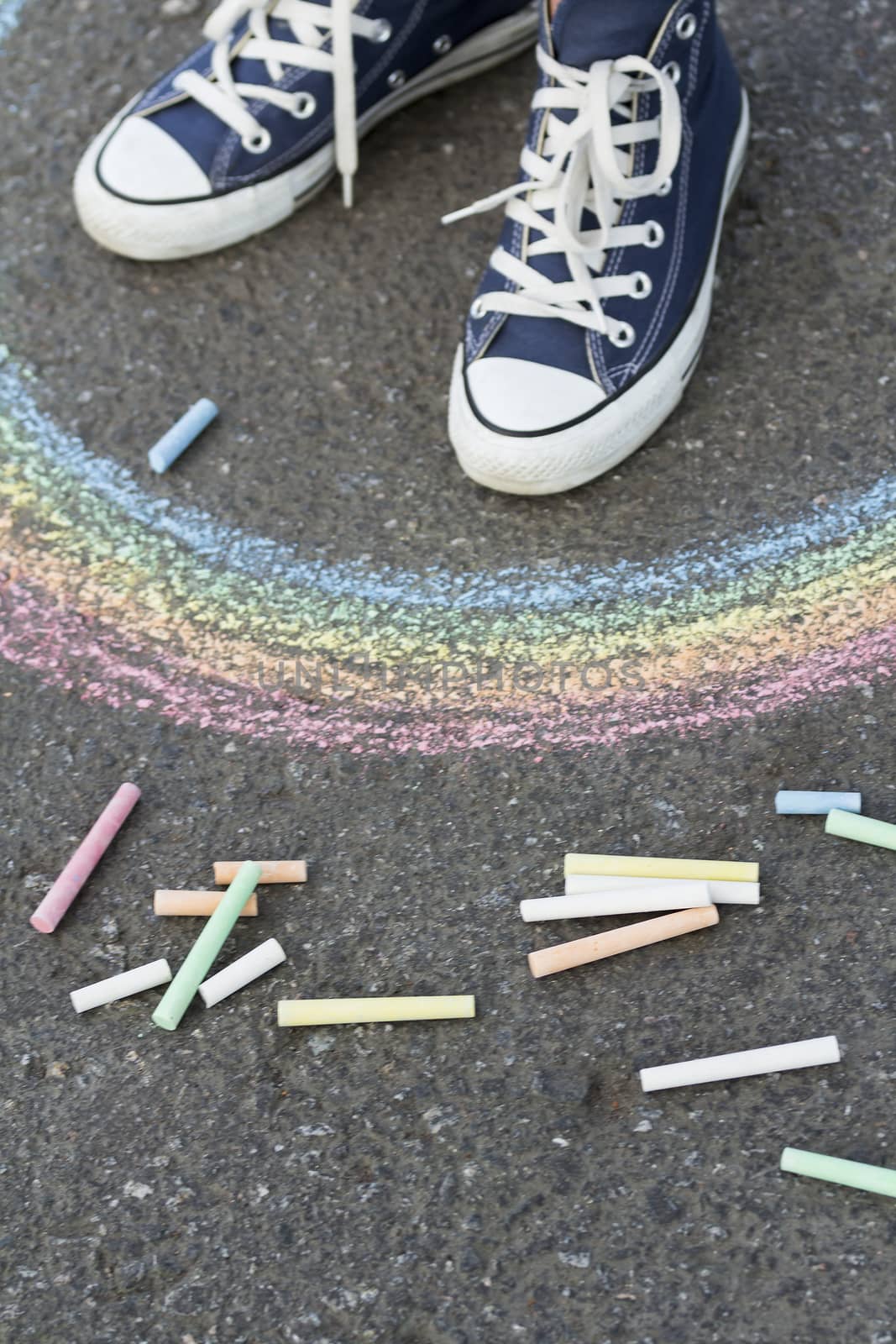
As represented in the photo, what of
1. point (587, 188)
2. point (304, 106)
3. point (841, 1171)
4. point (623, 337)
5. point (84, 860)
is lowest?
point (841, 1171)

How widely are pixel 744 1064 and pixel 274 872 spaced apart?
56cm

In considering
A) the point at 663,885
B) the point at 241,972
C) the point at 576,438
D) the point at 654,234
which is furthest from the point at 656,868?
the point at 654,234

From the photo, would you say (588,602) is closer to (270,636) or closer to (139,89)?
(270,636)

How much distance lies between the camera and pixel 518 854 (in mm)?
1544

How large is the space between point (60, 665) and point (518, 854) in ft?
2.20

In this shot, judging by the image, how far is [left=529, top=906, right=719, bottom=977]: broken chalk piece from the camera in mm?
1440

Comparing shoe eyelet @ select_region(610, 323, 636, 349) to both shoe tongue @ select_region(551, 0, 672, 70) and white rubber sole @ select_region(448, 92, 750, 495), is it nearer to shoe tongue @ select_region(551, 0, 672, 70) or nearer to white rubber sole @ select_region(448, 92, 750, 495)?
white rubber sole @ select_region(448, 92, 750, 495)

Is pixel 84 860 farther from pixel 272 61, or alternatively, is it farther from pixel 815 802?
pixel 272 61

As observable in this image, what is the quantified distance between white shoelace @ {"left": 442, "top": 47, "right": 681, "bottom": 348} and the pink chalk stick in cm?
83

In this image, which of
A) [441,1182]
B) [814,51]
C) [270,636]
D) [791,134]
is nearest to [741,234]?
[791,134]

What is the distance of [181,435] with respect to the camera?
1935mm

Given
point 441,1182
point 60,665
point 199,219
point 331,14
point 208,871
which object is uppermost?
point 331,14

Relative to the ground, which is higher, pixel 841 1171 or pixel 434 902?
pixel 434 902

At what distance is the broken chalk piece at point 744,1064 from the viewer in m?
1.35
